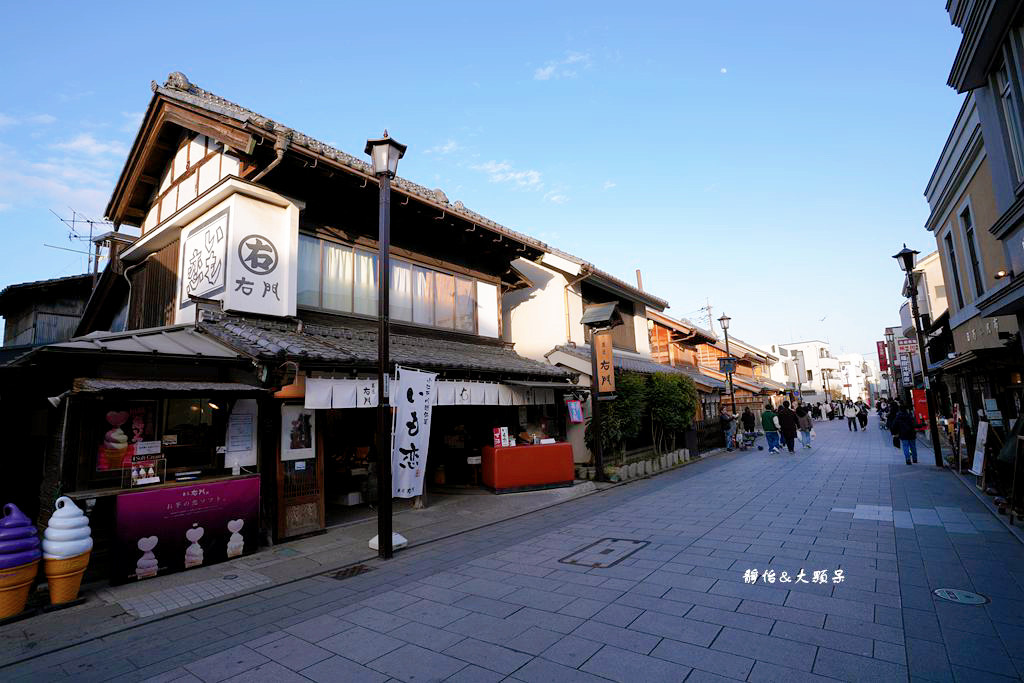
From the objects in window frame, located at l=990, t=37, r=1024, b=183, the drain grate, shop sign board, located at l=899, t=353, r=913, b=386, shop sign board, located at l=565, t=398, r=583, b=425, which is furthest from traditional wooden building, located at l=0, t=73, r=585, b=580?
shop sign board, located at l=899, t=353, r=913, b=386

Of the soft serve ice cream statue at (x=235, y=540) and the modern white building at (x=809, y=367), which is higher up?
the modern white building at (x=809, y=367)

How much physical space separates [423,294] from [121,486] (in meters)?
7.81

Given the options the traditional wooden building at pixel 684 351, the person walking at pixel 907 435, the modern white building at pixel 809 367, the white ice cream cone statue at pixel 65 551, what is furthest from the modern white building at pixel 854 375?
the white ice cream cone statue at pixel 65 551

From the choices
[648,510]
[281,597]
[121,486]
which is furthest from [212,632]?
[648,510]

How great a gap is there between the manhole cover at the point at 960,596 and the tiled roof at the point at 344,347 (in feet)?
28.0

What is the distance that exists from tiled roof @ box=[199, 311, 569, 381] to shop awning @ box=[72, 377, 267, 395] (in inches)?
23.7

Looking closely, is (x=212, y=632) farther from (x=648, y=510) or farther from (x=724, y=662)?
(x=648, y=510)

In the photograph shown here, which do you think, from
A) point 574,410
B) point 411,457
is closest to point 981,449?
point 574,410

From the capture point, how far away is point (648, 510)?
10203mm

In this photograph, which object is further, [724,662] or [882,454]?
[882,454]

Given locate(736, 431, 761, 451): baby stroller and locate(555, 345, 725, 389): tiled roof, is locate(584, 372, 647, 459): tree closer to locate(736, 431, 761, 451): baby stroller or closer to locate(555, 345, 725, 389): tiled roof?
locate(555, 345, 725, 389): tiled roof

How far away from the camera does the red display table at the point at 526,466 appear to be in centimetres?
1270

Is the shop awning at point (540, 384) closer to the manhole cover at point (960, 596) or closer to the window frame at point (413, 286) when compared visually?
the window frame at point (413, 286)

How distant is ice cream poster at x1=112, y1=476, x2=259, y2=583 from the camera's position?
6.47 metres
